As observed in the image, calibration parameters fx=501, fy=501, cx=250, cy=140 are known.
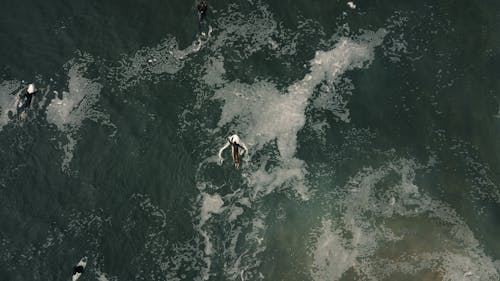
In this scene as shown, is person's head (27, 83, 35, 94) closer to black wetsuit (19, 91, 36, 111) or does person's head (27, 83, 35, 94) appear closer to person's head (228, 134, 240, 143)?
black wetsuit (19, 91, 36, 111)

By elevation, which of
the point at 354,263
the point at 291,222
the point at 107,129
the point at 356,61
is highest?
the point at 356,61

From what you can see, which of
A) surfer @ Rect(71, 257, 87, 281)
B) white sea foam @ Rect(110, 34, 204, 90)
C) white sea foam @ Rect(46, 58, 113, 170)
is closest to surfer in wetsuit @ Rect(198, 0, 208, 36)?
white sea foam @ Rect(110, 34, 204, 90)

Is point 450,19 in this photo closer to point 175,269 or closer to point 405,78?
point 405,78

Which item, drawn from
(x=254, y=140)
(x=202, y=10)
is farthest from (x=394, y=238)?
(x=202, y=10)

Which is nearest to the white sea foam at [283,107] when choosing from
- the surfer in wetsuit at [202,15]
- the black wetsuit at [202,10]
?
the surfer in wetsuit at [202,15]

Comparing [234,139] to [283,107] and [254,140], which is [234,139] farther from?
[283,107]

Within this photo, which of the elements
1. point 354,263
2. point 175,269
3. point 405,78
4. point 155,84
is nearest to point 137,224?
point 175,269
